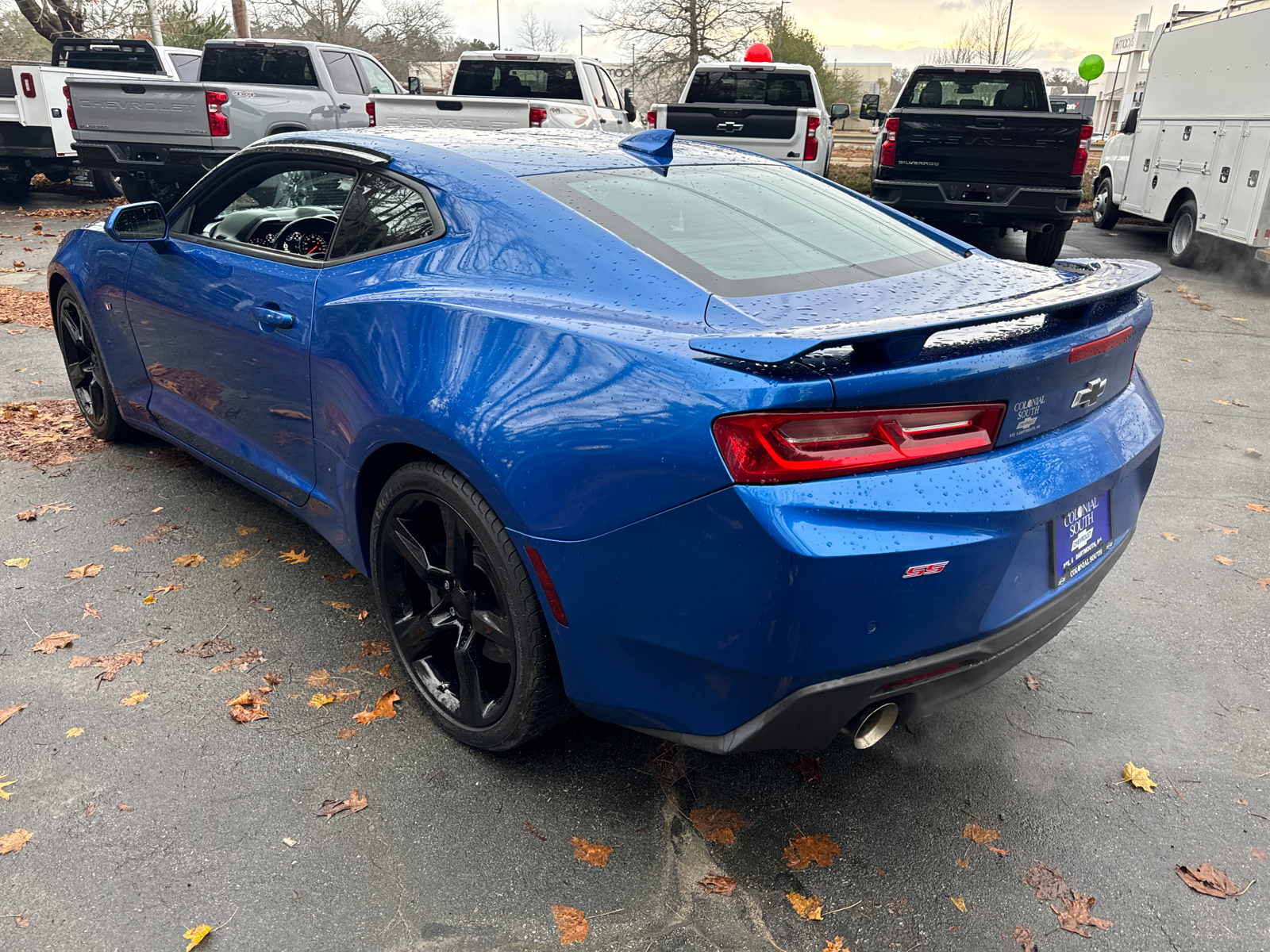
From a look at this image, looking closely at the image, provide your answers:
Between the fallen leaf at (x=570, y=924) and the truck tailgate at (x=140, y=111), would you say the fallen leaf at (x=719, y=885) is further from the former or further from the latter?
the truck tailgate at (x=140, y=111)

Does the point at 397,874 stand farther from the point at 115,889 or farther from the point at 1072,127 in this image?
the point at 1072,127

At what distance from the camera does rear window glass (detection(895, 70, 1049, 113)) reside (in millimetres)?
11875

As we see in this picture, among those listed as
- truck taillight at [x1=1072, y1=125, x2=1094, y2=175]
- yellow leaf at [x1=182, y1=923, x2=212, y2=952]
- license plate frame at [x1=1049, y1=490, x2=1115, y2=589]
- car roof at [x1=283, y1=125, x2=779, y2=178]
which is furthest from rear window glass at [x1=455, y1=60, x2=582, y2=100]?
yellow leaf at [x1=182, y1=923, x2=212, y2=952]

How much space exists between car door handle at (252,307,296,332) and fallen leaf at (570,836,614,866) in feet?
5.79

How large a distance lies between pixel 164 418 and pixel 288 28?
157ft

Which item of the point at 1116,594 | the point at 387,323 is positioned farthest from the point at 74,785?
the point at 1116,594

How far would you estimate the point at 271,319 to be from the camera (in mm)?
3074

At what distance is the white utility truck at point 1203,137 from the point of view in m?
9.84

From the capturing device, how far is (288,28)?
1763 inches

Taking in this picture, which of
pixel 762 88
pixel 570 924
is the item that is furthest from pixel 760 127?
pixel 570 924

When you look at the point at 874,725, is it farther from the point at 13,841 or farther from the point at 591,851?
the point at 13,841

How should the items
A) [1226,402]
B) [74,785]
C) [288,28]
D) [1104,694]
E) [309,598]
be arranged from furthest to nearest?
[288,28] < [1226,402] < [309,598] < [1104,694] < [74,785]

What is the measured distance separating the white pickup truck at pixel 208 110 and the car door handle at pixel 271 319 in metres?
8.69

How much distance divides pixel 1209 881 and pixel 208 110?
12349mm
